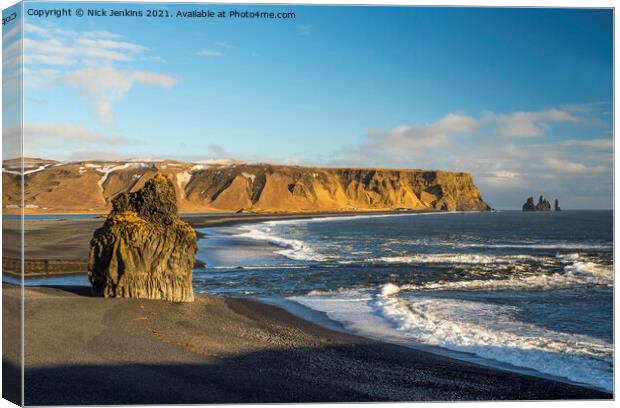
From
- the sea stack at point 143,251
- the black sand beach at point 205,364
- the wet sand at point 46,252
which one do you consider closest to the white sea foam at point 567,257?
the black sand beach at point 205,364

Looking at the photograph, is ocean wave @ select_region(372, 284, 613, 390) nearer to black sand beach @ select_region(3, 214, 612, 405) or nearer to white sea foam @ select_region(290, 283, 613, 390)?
white sea foam @ select_region(290, 283, 613, 390)

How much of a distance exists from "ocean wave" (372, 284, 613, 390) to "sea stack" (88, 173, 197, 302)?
4868mm

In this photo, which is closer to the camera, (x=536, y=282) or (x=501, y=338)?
(x=501, y=338)

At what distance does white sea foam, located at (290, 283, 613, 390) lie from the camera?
9.98 meters

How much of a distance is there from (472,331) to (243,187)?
3738 inches

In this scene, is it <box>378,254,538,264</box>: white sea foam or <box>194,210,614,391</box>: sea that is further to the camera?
<box>378,254,538,264</box>: white sea foam

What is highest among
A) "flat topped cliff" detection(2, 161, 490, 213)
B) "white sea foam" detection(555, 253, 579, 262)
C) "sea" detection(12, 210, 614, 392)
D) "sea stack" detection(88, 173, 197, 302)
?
"flat topped cliff" detection(2, 161, 490, 213)

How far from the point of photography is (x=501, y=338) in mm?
11555

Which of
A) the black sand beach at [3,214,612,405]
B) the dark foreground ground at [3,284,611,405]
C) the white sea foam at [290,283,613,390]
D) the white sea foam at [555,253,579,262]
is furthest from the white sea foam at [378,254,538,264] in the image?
the dark foreground ground at [3,284,611,405]

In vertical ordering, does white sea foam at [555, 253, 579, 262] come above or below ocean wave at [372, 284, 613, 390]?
below

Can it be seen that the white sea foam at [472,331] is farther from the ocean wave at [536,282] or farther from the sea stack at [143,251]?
the sea stack at [143,251]

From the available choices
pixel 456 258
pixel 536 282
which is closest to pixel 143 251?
pixel 536 282

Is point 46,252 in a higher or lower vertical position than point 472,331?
higher

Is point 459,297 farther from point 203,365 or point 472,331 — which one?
point 203,365
